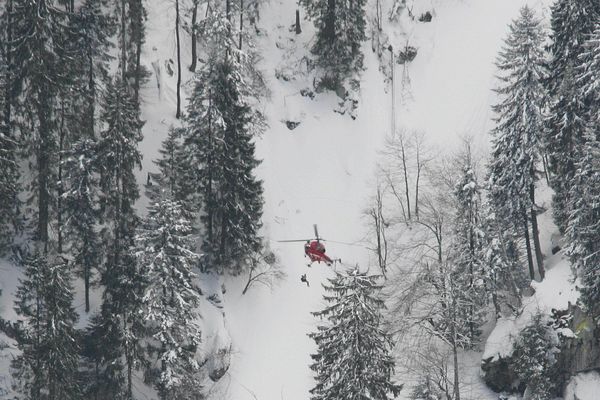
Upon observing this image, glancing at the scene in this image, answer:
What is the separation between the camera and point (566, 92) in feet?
117

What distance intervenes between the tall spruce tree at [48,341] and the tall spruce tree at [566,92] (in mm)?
27127

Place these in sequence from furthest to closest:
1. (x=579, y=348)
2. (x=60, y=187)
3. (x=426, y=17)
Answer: (x=426, y=17) < (x=60, y=187) < (x=579, y=348)

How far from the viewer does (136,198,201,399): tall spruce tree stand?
1201 inches

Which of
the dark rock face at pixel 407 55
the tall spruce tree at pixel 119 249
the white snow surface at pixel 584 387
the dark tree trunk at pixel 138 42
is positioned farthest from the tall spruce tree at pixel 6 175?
the dark rock face at pixel 407 55

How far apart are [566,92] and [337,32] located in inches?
891

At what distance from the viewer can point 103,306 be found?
31.0 meters

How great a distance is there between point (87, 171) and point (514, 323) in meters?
26.5

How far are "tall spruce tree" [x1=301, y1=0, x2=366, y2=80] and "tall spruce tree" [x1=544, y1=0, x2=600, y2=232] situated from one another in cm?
1932

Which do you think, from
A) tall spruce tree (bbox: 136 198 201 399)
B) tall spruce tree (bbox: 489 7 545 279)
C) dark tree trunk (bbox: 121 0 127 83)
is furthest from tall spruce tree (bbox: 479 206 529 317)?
dark tree trunk (bbox: 121 0 127 83)

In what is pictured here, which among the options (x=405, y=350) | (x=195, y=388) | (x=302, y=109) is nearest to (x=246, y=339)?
(x=195, y=388)

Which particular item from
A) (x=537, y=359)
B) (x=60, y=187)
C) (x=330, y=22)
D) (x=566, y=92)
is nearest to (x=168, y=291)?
(x=60, y=187)

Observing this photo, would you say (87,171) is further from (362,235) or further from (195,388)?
(362,235)

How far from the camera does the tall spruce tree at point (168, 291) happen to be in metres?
30.5

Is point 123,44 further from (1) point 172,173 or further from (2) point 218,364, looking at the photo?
(2) point 218,364
